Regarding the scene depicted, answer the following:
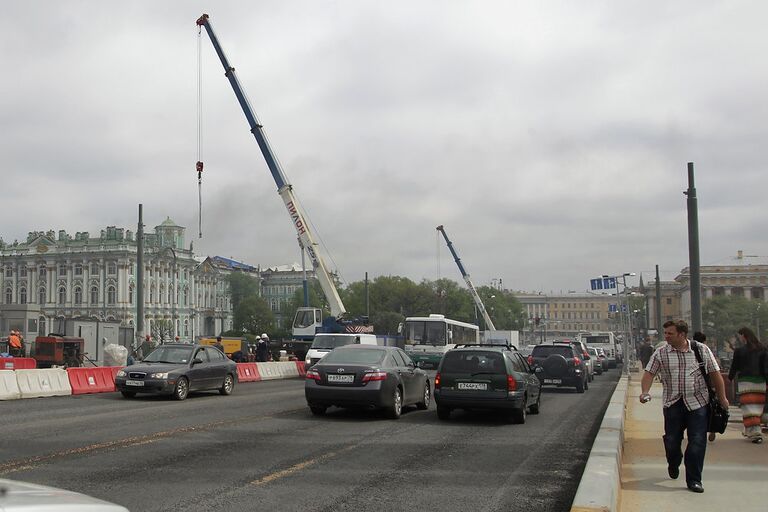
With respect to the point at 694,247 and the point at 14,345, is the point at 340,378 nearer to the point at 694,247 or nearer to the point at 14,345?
the point at 694,247

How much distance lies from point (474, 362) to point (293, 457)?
5623mm

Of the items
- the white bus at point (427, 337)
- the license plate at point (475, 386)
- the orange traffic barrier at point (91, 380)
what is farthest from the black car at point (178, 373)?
the white bus at point (427, 337)

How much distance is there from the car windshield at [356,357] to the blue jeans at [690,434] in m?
7.68

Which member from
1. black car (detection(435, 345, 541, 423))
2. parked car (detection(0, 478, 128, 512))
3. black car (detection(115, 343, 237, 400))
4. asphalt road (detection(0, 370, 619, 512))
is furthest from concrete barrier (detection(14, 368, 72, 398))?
parked car (detection(0, 478, 128, 512))

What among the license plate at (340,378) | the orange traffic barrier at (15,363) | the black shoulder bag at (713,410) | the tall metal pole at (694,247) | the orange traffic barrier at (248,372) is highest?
the tall metal pole at (694,247)

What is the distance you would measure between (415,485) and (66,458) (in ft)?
14.1

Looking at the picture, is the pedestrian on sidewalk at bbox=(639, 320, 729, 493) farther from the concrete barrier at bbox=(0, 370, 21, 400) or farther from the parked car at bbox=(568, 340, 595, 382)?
the parked car at bbox=(568, 340, 595, 382)

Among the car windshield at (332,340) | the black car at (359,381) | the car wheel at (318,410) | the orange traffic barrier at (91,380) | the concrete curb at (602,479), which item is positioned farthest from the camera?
the car windshield at (332,340)

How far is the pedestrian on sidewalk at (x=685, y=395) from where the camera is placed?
26.3ft

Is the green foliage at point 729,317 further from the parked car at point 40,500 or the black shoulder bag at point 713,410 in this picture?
the parked car at point 40,500

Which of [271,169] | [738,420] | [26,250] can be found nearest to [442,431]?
[738,420]

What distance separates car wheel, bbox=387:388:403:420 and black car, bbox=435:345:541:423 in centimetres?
80

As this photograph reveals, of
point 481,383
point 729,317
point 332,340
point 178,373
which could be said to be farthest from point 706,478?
point 729,317

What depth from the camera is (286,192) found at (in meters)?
40.5
